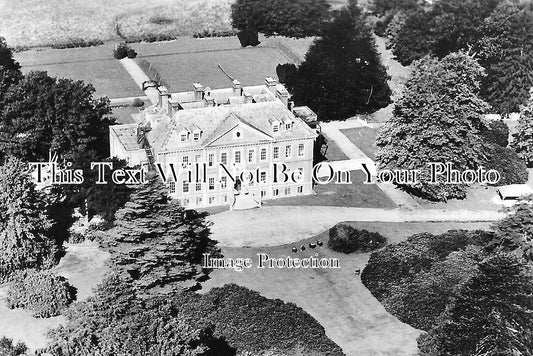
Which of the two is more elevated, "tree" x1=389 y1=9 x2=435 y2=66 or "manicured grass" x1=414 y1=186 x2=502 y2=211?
"tree" x1=389 y1=9 x2=435 y2=66

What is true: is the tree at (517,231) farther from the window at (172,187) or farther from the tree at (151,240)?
the window at (172,187)

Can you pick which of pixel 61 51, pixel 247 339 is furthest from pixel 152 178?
pixel 61 51

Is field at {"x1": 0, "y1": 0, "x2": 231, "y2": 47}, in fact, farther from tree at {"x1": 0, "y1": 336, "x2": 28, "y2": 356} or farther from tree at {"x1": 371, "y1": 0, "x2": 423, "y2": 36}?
tree at {"x1": 0, "y1": 336, "x2": 28, "y2": 356}

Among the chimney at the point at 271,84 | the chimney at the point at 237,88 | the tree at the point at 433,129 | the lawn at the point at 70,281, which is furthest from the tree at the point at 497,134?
the lawn at the point at 70,281

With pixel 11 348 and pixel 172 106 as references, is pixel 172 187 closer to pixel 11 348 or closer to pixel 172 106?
pixel 172 106

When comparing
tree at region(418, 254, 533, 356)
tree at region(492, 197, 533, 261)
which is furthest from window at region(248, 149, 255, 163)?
tree at region(418, 254, 533, 356)
